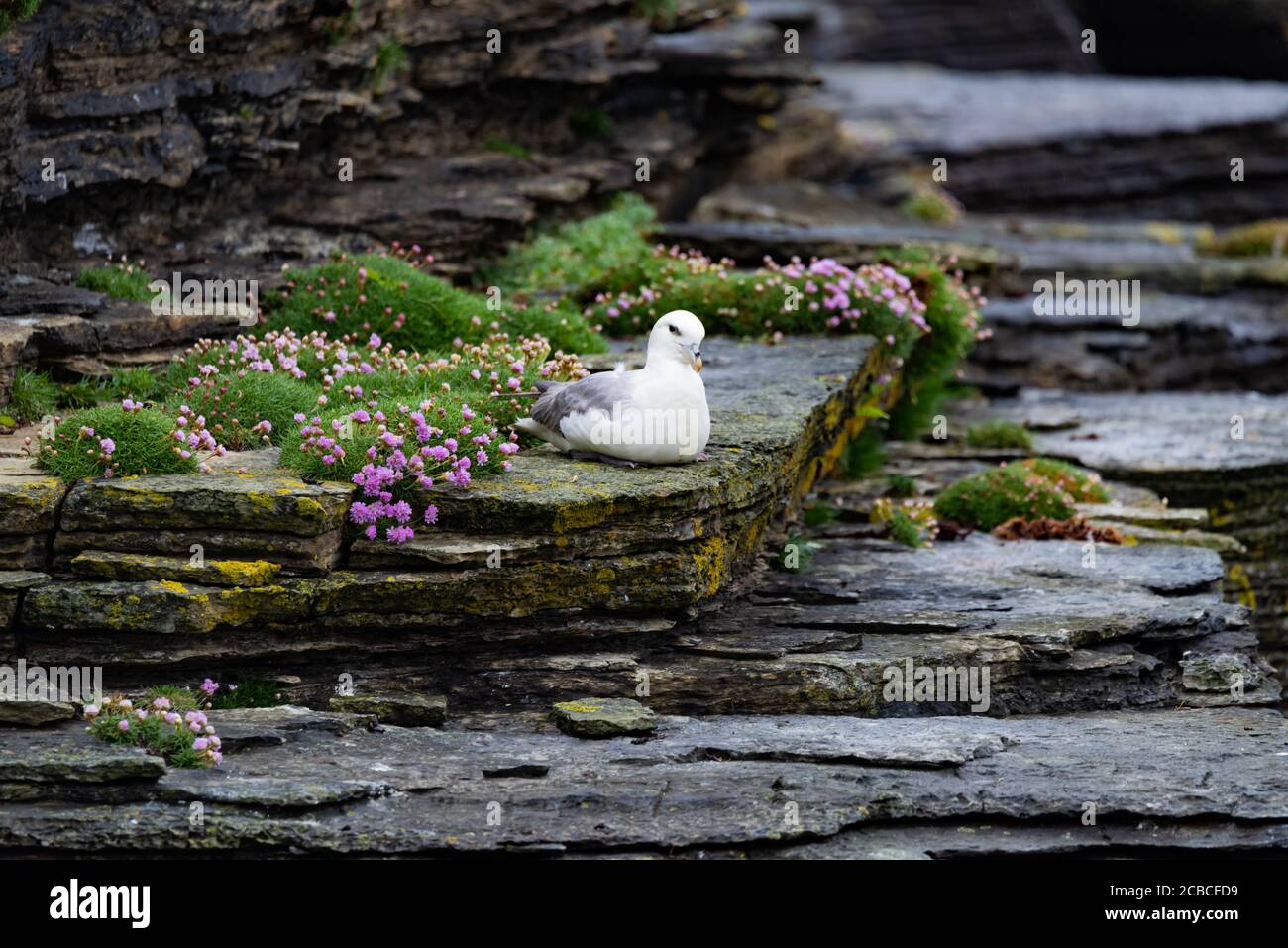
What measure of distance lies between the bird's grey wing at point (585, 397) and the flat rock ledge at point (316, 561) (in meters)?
0.37

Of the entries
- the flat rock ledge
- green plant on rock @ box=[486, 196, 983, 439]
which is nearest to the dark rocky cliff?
green plant on rock @ box=[486, 196, 983, 439]

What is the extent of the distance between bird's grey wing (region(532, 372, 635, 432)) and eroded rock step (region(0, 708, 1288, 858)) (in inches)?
86.6

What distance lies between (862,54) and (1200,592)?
3300 cm

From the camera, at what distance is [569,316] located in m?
15.8

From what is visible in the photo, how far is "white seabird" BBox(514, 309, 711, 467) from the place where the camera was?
11.0m

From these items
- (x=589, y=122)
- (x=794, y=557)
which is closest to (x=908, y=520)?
(x=794, y=557)

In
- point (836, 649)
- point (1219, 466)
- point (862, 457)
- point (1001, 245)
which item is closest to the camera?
point (836, 649)

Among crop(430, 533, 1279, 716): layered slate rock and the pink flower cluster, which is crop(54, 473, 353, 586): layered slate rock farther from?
crop(430, 533, 1279, 716): layered slate rock

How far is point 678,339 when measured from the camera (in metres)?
11.0

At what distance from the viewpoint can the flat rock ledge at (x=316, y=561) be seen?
991 cm

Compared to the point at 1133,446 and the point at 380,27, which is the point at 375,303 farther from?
the point at 1133,446

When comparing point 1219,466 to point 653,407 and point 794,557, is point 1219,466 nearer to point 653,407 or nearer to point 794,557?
point 794,557

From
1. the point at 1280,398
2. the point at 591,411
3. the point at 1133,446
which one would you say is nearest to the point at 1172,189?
the point at 1280,398

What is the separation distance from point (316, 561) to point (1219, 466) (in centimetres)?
1104
